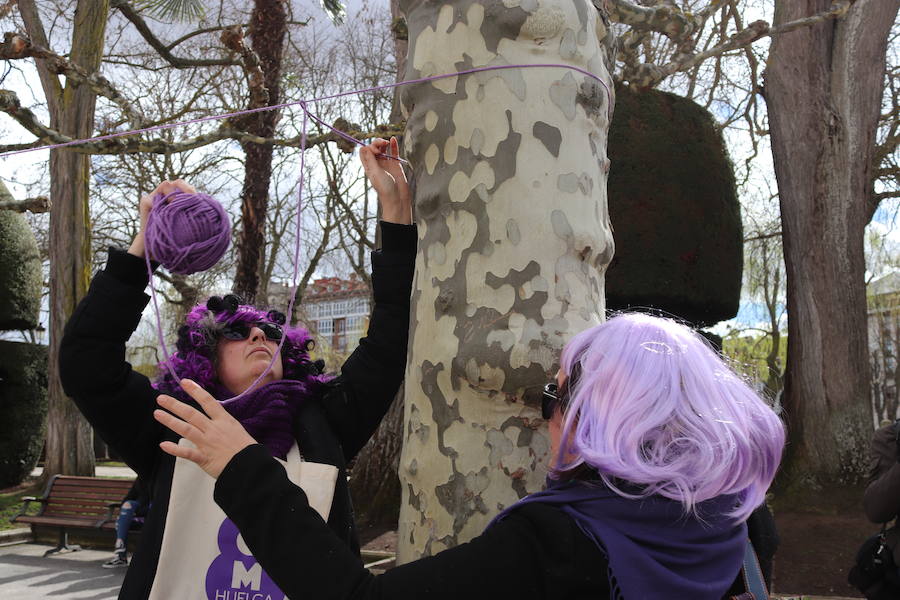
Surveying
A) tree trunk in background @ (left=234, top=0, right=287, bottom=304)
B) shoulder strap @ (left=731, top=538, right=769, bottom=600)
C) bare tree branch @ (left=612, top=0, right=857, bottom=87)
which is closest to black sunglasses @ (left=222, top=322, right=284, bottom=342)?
shoulder strap @ (left=731, top=538, right=769, bottom=600)

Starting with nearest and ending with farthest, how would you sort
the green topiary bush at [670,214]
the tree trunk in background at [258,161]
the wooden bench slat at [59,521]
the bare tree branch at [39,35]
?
the green topiary bush at [670,214] → the wooden bench slat at [59,521] → the tree trunk in background at [258,161] → the bare tree branch at [39,35]

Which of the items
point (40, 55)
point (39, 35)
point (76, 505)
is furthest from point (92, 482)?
point (39, 35)

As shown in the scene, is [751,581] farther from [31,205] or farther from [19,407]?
[19,407]

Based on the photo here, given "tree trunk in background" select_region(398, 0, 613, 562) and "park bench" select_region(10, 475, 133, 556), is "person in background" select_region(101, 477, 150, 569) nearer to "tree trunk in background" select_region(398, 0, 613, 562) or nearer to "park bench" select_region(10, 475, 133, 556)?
"park bench" select_region(10, 475, 133, 556)

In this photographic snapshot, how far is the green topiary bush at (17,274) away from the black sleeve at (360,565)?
40.4 feet

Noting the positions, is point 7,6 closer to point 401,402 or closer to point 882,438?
point 401,402

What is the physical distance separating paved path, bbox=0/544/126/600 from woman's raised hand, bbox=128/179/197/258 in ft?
17.2

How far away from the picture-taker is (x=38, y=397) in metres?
12.5

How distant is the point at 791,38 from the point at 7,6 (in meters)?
11.1

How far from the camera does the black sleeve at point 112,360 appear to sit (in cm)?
194

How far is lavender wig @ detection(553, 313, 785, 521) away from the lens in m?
1.22

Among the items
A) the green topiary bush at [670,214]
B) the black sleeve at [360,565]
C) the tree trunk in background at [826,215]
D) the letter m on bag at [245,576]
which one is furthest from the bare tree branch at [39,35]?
the black sleeve at [360,565]

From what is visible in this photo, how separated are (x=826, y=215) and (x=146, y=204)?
8.80m

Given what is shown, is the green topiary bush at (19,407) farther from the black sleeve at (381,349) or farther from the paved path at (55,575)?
the black sleeve at (381,349)
